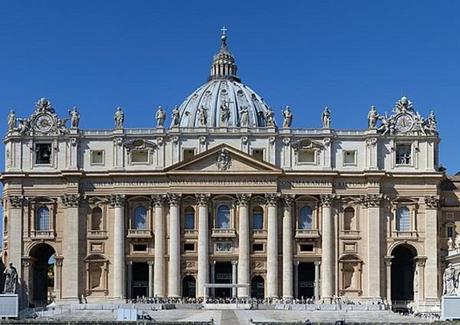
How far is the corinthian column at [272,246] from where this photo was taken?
111188mm

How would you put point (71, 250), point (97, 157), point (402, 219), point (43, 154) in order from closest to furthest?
point (71, 250) → point (402, 219) → point (97, 157) → point (43, 154)

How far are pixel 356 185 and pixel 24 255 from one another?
1272 inches

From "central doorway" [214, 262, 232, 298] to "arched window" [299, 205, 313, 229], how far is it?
799cm

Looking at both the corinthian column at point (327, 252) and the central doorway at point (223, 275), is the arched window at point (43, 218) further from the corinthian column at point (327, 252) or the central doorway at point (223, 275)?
the corinthian column at point (327, 252)

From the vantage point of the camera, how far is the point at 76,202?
112875 mm

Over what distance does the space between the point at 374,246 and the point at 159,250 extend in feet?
66.5

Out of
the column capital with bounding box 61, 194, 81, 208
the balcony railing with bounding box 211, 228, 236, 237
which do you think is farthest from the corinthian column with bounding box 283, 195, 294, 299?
the column capital with bounding box 61, 194, 81, 208

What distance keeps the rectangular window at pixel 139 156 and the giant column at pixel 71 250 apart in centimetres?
637

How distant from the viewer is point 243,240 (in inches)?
4387

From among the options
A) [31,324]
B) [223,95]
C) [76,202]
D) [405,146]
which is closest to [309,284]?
[405,146]

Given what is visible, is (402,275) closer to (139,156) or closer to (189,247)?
(189,247)

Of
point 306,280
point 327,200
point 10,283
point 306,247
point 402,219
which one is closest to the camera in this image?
point 10,283

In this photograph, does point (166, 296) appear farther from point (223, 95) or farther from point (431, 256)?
point (223, 95)

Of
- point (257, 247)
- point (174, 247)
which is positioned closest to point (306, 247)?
point (257, 247)
